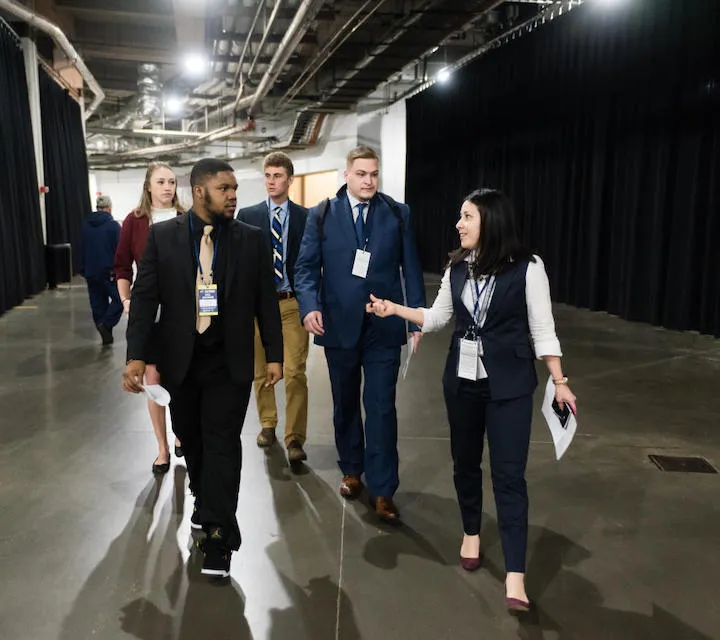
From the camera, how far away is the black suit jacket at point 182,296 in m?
1.96

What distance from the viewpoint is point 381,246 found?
247 centimetres

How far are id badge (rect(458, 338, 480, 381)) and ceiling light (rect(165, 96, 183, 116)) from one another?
43.1ft

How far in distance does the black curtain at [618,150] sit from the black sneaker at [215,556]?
568 centimetres

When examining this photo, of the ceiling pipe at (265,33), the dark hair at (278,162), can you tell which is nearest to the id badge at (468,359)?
the dark hair at (278,162)

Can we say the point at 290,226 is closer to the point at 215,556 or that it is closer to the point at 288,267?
the point at 288,267

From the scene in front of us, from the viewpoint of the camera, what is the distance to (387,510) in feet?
8.16

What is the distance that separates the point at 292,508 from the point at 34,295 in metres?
7.85

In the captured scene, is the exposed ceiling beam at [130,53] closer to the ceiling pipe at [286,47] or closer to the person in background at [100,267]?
the ceiling pipe at [286,47]

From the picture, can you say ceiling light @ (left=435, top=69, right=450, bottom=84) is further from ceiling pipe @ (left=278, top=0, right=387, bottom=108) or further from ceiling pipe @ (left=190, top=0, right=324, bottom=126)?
ceiling pipe @ (left=190, top=0, right=324, bottom=126)

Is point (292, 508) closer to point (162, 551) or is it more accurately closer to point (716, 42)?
point (162, 551)

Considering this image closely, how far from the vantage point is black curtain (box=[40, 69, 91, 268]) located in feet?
34.9

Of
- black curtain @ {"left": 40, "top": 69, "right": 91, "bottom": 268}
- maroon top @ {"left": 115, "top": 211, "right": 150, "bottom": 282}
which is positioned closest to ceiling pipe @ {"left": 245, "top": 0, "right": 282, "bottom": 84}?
black curtain @ {"left": 40, "top": 69, "right": 91, "bottom": 268}

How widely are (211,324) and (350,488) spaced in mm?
1059

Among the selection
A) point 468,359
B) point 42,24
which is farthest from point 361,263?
point 42,24
